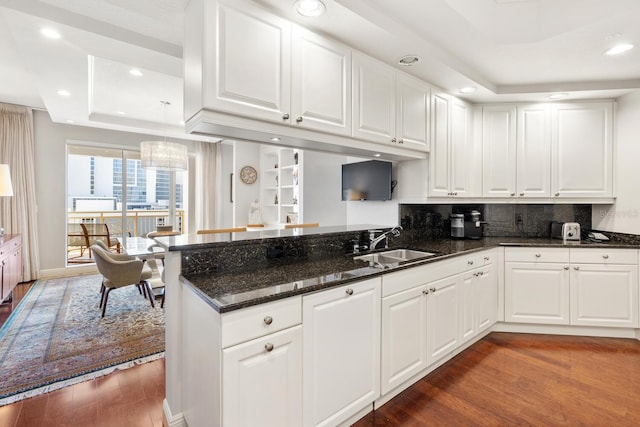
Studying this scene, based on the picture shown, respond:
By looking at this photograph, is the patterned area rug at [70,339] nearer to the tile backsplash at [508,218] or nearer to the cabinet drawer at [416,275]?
the cabinet drawer at [416,275]

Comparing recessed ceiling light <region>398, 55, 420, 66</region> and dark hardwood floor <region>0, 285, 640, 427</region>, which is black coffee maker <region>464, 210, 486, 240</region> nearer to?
dark hardwood floor <region>0, 285, 640, 427</region>

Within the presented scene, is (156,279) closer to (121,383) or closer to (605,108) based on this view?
(121,383)

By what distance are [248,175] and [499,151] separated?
185 inches

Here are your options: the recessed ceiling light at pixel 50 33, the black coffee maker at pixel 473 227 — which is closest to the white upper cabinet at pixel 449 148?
the black coffee maker at pixel 473 227

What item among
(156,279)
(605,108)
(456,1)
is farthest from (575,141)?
(156,279)

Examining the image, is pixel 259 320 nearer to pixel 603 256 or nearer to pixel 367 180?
pixel 367 180

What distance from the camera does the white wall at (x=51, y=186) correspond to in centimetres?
506

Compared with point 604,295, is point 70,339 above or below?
below

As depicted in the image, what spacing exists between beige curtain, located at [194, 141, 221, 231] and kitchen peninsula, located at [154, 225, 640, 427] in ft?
16.4

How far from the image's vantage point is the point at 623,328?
2959 millimetres

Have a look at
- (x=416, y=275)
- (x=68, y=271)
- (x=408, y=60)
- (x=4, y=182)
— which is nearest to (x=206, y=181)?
(x=68, y=271)

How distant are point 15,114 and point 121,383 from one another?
16.0 feet

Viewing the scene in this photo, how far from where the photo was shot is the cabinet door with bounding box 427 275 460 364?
2236 millimetres

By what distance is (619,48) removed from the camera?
232 cm
